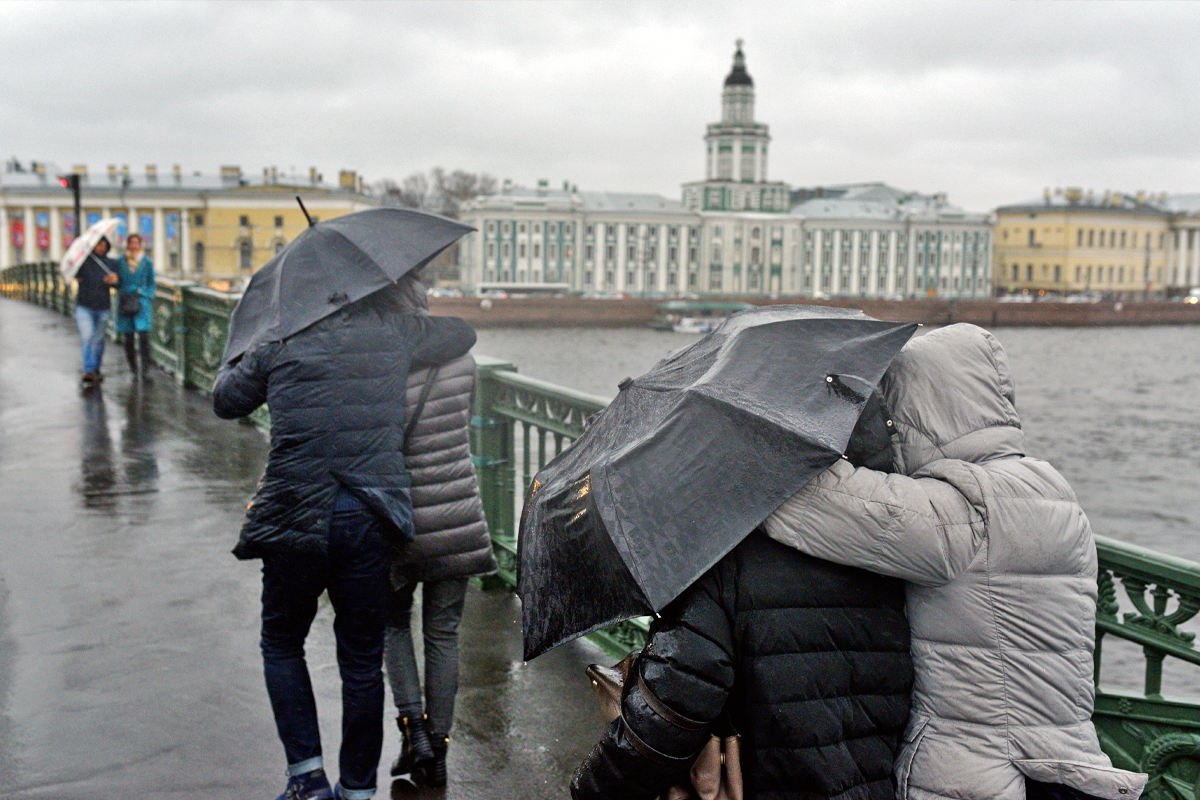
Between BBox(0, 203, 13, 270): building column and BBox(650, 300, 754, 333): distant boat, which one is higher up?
BBox(0, 203, 13, 270): building column

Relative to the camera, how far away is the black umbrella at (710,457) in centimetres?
150

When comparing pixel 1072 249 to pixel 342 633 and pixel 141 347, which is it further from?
pixel 342 633

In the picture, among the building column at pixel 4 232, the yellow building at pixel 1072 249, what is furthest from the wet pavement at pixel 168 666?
the yellow building at pixel 1072 249

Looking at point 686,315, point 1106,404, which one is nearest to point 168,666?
point 1106,404

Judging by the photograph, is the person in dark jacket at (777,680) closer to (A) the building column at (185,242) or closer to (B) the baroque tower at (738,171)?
(A) the building column at (185,242)

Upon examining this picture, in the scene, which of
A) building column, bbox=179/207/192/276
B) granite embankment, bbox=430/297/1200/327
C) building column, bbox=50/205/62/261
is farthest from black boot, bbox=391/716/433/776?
building column, bbox=50/205/62/261

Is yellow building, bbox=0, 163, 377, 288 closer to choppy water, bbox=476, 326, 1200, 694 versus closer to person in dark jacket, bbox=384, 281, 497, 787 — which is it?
choppy water, bbox=476, 326, 1200, 694

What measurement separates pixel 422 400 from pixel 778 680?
1393 millimetres

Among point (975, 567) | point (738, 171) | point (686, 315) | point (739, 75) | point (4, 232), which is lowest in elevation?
point (686, 315)

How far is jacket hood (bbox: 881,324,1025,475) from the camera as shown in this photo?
5.28ft

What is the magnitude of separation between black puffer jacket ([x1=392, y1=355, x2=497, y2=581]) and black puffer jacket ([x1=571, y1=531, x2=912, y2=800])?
4.08ft

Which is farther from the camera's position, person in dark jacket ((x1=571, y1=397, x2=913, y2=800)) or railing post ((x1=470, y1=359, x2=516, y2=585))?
railing post ((x1=470, y1=359, x2=516, y2=585))

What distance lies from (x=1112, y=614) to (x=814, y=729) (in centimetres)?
94

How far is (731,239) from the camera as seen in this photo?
272 feet
